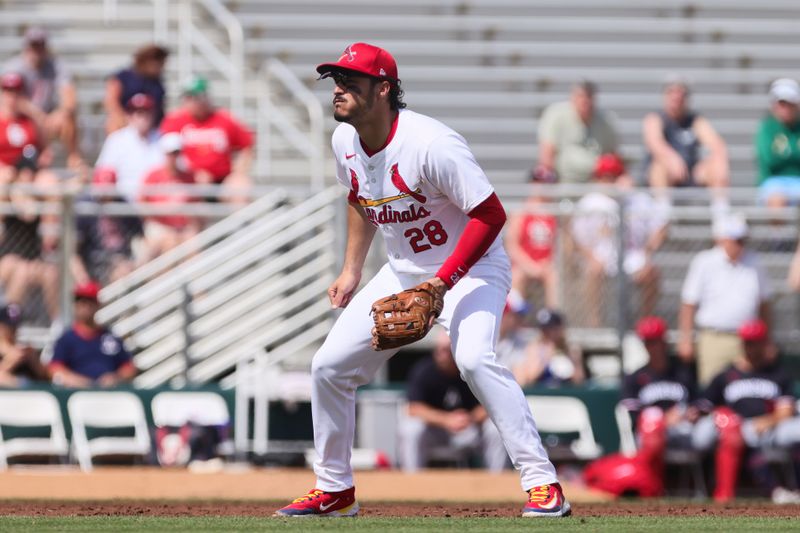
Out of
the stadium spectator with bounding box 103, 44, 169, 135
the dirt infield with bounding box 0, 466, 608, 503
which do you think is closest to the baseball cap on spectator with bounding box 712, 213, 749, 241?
the dirt infield with bounding box 0, 466, 608, 503

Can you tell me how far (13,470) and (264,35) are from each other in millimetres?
6637

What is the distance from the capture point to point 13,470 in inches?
465

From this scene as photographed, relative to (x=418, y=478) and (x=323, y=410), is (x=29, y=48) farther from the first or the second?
(x=323, y=410)

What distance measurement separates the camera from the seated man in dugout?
45.4ft

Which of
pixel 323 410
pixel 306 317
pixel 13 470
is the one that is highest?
pixel 323 410

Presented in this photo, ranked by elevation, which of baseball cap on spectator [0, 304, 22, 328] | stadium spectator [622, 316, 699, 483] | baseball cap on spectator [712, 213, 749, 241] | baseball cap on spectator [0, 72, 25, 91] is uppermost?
baseball cap on spectator [0, 72, 25, 91]

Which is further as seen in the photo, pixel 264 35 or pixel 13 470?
pixel 264 35

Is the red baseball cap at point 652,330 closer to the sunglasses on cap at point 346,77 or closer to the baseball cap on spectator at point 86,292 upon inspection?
the baseball cap on spectator at point 86,292

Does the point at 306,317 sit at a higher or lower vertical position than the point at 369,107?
lower

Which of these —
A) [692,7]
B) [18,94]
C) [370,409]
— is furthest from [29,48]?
[692,7]

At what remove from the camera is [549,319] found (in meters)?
12.4

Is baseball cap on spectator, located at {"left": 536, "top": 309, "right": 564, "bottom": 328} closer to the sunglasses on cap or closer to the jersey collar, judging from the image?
the jersey collar

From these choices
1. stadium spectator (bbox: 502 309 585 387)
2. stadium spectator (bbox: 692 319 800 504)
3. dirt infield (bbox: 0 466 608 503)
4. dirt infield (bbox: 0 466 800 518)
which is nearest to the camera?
dirt infield (bbox: 0 466 800 518)

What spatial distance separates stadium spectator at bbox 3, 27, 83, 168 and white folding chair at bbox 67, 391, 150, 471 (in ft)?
9.09
